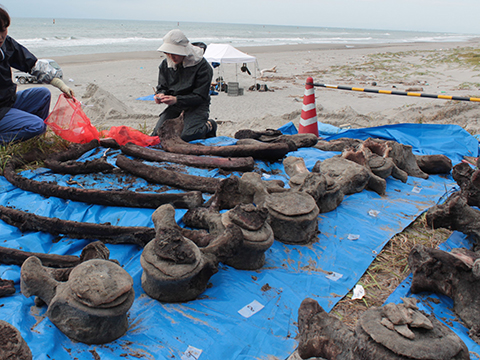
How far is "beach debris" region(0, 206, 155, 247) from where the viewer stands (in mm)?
2676

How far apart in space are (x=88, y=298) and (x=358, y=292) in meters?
1.81

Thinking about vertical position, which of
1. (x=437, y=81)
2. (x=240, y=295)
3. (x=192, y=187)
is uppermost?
(x=437, y=81)

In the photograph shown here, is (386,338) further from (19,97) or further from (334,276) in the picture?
(19,97)

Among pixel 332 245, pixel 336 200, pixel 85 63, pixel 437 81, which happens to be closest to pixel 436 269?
pixel 332 245

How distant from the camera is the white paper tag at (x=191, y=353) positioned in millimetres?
1844

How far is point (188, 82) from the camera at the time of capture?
200 inches

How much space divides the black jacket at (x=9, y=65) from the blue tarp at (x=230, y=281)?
120 centimetres

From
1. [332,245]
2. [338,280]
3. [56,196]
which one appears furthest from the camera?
[56,196]

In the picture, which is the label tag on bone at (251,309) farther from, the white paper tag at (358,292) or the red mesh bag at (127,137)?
the red mesh bag at (127,137)

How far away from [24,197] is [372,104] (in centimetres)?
843

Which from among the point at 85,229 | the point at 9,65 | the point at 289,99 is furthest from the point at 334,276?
the point at 289,99

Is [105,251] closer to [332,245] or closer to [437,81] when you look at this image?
[332,245]

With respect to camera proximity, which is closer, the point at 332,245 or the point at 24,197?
the point at 332,245

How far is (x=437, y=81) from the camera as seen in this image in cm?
1233
